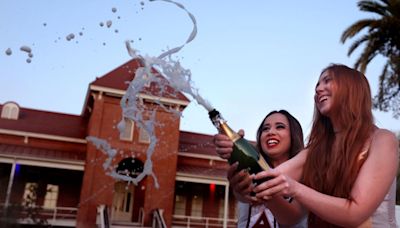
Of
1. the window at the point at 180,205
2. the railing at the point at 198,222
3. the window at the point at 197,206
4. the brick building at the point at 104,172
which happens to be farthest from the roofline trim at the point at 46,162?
the window at the point at 197,206

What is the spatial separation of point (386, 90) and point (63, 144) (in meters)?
14.4

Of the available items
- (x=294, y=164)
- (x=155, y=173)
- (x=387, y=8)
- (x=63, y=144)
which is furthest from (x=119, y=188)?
(x=294, y=164)

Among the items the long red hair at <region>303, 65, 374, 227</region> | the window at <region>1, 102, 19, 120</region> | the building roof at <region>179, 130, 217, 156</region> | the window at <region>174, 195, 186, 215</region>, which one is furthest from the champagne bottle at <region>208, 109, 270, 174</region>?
the window at <region>1, 102, 19, 120</region>

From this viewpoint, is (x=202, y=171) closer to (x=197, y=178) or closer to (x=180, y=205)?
(x=197, y=178)

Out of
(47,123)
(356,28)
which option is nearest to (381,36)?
(356,28)

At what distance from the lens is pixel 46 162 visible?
1884cm

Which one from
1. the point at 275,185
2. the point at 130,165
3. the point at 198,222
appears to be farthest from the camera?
the point at 198,222

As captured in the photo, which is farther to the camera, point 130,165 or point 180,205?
point 180,205

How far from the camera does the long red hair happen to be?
4.70 ft

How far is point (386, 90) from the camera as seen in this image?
53.4 ft

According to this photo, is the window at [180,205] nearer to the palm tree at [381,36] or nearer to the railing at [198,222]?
the railing at [198,222]

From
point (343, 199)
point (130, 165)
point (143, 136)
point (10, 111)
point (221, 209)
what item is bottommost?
point (343, 199)

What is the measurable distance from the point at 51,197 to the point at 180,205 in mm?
6061

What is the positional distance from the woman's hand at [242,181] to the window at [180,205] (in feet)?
67.8
